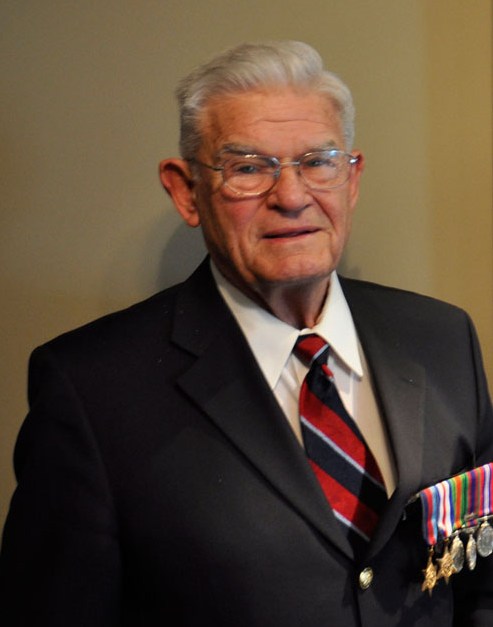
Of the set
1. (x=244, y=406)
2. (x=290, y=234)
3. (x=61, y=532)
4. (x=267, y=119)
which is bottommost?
(x=61, y=532)

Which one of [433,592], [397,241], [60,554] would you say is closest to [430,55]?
[397,241]

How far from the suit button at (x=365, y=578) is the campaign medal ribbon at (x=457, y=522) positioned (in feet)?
0.32

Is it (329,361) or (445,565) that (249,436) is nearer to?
(329,361)

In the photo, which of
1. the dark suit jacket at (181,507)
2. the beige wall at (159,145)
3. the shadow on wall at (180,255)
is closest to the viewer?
the dark suit jacket at (181,507)

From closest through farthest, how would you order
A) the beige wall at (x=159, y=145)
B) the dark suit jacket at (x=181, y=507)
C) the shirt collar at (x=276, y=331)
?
1. the dark suit jacket at (x=181, y=507)
2. the shirt collar at (x=276, y=331)
3. the beige wall at (x=159, y=145)

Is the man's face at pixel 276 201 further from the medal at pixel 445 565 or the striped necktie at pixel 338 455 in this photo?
the medal at pixel 445 565

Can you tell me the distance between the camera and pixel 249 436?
3.76 feet

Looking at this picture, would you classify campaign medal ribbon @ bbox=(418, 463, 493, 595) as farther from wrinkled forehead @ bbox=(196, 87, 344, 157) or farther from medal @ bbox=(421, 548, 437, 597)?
wrinkled forehead @ bbox=(196, 87, 344, 157)

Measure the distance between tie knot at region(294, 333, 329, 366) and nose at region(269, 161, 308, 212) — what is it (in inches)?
7.3

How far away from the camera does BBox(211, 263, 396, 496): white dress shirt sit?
1.22 m

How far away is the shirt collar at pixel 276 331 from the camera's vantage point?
1228mm

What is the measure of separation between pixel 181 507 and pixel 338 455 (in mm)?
219

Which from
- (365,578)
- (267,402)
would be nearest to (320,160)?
(267,402)

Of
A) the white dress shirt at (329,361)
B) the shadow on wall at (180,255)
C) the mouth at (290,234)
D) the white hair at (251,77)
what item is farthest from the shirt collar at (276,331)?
the shadow on wall at (180,255)
